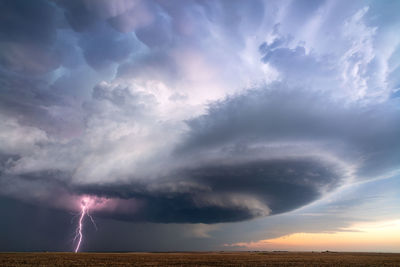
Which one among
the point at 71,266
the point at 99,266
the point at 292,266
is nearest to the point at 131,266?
the point at 99,266

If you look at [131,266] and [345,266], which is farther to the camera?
Answer: [345,266]

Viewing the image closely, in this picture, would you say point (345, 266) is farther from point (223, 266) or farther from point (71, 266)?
point (71, 266)

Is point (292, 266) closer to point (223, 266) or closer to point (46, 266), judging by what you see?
point (223, 266)

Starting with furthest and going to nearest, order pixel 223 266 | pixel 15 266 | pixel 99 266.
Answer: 1. pixel 223 266
2. pixel 99 266
3. pixel 15 266

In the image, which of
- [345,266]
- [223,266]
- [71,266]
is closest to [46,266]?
[71,266]

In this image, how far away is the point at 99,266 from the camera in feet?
184

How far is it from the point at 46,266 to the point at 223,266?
36.8m

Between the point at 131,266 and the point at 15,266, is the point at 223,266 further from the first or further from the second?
the point at 15,266

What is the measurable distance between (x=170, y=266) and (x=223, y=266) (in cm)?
1218

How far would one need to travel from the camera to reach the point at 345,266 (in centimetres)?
6150

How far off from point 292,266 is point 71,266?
155ft

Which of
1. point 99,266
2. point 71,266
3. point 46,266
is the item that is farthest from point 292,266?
point 46,266

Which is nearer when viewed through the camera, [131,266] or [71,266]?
[71,266]

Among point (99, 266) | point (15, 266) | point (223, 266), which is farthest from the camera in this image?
point (223, 266)
